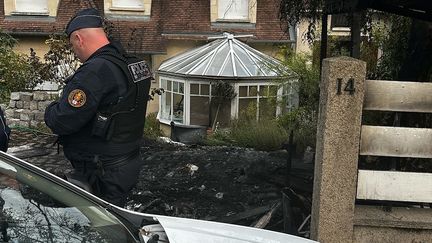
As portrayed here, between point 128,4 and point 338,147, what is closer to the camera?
point 338,147

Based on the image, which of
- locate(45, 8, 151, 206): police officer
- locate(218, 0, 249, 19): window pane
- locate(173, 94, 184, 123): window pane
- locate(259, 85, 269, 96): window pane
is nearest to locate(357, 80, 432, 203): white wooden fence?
locate(45, 8, 151, 206): police officer

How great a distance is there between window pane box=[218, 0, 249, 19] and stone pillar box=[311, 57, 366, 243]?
655 inches

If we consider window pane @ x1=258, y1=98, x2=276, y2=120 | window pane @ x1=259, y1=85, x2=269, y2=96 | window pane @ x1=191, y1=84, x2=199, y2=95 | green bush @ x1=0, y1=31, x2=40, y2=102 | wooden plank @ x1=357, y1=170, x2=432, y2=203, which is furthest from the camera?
window pane @ x1=191, y1=84, x2=199, y2=95

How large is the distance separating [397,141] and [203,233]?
1.61 meters

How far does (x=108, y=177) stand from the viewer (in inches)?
131

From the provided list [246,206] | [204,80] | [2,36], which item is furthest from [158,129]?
[246,206]

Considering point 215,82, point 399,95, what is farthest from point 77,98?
point 215,82

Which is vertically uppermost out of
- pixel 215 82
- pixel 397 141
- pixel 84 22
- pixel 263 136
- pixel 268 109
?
pixel 84 22

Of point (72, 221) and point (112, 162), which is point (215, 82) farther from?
point (72, 221)

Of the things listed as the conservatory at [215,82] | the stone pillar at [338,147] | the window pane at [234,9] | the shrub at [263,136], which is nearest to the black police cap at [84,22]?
the stone pillar at [338,147]

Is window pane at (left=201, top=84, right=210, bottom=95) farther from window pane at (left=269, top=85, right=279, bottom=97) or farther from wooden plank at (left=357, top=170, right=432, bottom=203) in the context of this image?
wooden plank at (left=357, top=170, right=432, bottom=203)

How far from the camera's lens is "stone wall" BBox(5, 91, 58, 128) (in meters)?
10.2

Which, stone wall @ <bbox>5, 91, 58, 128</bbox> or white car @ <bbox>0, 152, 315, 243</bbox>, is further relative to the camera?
stone wall @ <bbox>5, 91, 58, 128</bbox>

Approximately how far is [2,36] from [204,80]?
6328mm
